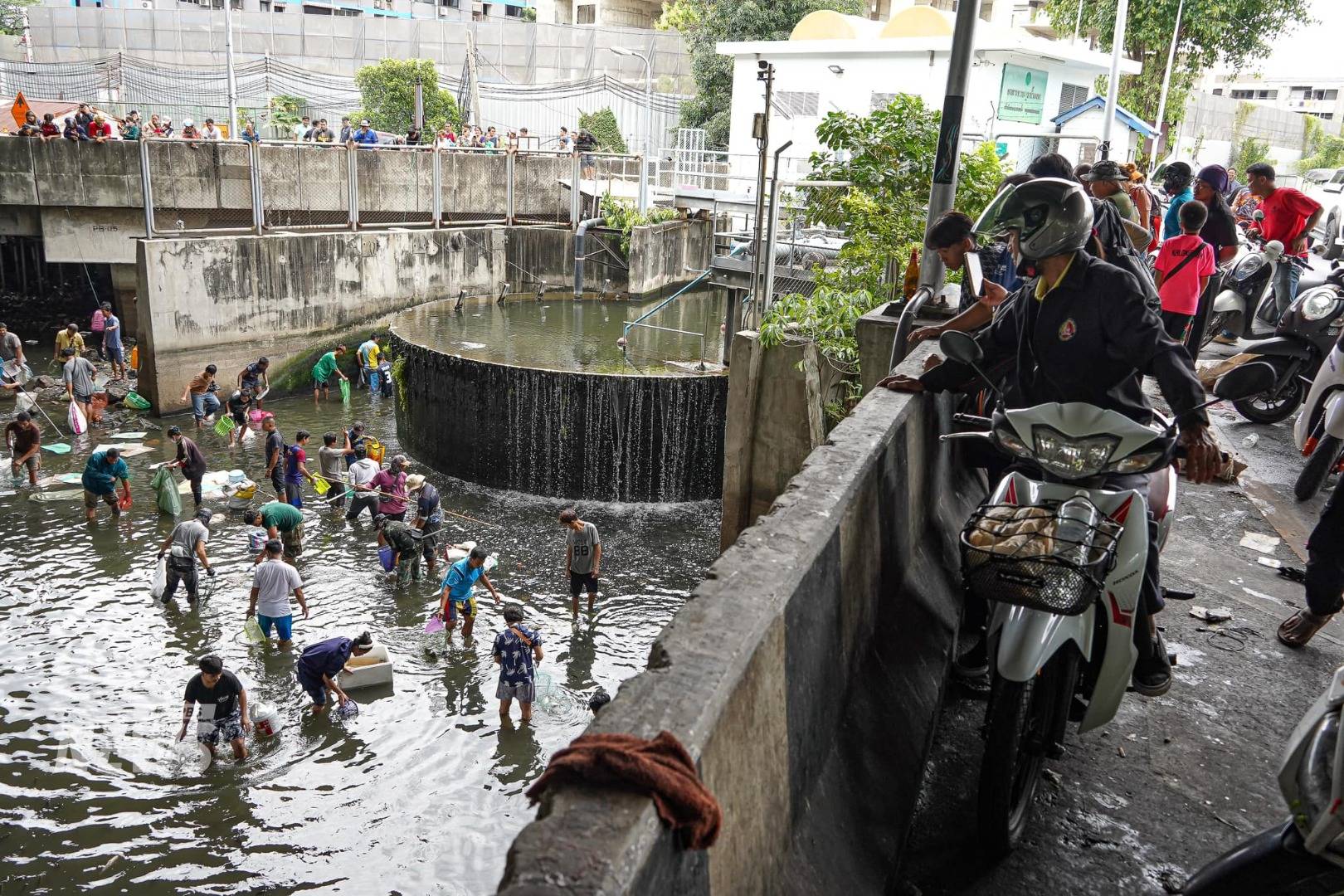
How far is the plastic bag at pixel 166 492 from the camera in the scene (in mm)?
13336

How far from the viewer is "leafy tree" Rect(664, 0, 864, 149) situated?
109 ft

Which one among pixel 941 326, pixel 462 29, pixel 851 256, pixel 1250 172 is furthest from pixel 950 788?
pixel 462 29

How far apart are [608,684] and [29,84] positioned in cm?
2672

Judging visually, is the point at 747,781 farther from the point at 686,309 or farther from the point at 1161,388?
the point at 686,309

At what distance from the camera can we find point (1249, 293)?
948 cm

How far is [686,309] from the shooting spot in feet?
83.3

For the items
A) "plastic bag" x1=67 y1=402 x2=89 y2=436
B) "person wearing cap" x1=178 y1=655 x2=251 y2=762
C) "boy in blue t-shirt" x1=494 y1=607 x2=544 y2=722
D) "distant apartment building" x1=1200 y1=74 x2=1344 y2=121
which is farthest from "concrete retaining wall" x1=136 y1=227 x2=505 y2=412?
"distant apartment building" x1=1200 y1=74 x2=1344 y2=121

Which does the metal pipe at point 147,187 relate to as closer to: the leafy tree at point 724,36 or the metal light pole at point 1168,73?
the leafy tree at point 724,36

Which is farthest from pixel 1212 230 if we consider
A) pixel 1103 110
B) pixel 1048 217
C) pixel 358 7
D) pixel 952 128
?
pixel 358 7

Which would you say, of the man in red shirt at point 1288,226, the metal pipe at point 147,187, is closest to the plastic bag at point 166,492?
the metal pipe at point 147,187

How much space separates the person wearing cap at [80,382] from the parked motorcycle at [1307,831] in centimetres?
1794

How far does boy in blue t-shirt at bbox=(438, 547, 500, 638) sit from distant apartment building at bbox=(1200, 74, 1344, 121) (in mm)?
63748

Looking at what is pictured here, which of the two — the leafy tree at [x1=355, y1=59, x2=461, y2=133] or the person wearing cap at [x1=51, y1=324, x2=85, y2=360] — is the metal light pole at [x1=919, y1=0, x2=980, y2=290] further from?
the leafy tree at [x1=355, y1=59, x2=461, y2=133]

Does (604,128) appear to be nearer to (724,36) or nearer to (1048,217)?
(724,36)
